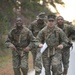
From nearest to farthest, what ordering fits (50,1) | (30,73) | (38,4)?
(30,73) → (38,4) → (50,1)

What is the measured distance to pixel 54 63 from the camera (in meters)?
11.3

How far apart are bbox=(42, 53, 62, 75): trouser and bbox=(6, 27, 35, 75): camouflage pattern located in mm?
687

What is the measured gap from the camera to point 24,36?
1203cm

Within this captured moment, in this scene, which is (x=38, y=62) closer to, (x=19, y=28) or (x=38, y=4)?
(x=19, y=28)

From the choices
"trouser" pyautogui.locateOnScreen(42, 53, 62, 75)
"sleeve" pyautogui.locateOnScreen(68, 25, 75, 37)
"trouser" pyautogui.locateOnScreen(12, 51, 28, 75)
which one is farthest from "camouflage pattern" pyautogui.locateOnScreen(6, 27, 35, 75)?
"sleeve" pyautogui.locateOnScreen(68, 25, 75, 37)

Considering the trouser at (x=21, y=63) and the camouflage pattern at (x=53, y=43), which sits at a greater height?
the camouflage pattern at (x=53, y=43)

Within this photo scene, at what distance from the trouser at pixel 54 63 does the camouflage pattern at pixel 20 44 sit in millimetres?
687

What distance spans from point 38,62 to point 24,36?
3.26 feet

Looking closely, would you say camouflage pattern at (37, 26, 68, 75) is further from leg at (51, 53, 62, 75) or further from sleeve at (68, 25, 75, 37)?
sleeve at (68, 25, 75, 37)

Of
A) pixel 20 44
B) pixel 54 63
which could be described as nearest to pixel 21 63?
pixel 20 44

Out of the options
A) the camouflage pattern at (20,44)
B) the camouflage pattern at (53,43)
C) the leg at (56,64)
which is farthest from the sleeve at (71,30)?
the leg at (56,64)

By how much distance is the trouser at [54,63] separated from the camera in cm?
1127

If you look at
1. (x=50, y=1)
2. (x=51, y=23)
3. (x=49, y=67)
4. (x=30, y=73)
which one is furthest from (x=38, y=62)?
(x=50, y=1)

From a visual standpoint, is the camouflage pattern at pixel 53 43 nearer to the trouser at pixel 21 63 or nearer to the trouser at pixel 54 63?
the trouser at pixel 54 63
